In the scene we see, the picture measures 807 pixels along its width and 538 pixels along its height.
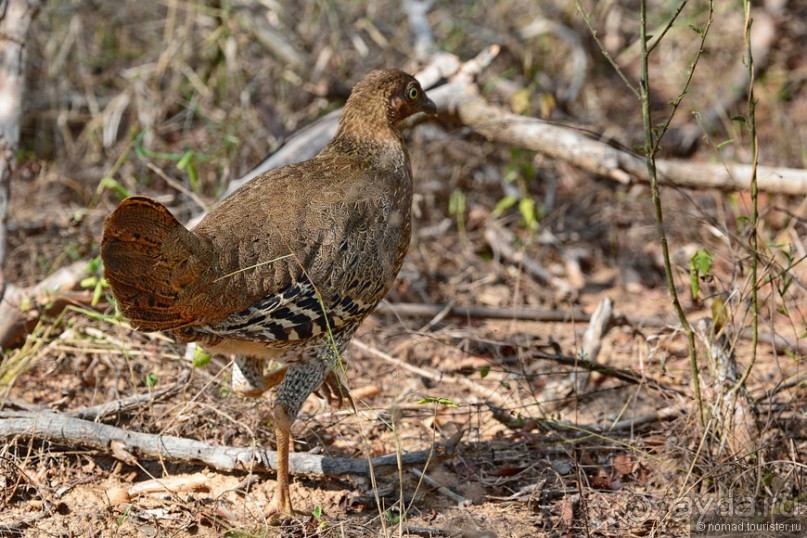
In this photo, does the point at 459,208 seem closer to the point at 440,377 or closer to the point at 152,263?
the point at 440,377

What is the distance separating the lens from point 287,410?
435cm

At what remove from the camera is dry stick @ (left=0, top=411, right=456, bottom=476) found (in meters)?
4.47

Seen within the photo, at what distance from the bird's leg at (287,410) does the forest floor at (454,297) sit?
3.8 inches

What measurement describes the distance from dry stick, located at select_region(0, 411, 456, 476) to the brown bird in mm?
237

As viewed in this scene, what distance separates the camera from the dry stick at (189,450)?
447cm

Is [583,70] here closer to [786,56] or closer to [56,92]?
[786,56]

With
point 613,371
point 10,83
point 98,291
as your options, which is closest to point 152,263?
point 98,291

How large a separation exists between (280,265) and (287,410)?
75cm

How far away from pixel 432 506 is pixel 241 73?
Result: 4.84m

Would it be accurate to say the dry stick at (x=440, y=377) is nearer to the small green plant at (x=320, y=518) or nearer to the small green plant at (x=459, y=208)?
the small green plant at (x=320, y=518)

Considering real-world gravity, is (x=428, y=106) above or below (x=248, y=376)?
above

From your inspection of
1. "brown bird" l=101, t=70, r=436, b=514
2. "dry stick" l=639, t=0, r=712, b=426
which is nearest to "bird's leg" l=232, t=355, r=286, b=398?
"brown bird" l=101, t=70, r=436, b=514

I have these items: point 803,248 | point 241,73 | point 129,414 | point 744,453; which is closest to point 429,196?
point 241,73

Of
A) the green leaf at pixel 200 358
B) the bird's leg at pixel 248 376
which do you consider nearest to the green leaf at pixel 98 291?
the green leaf at pixel 200 358
